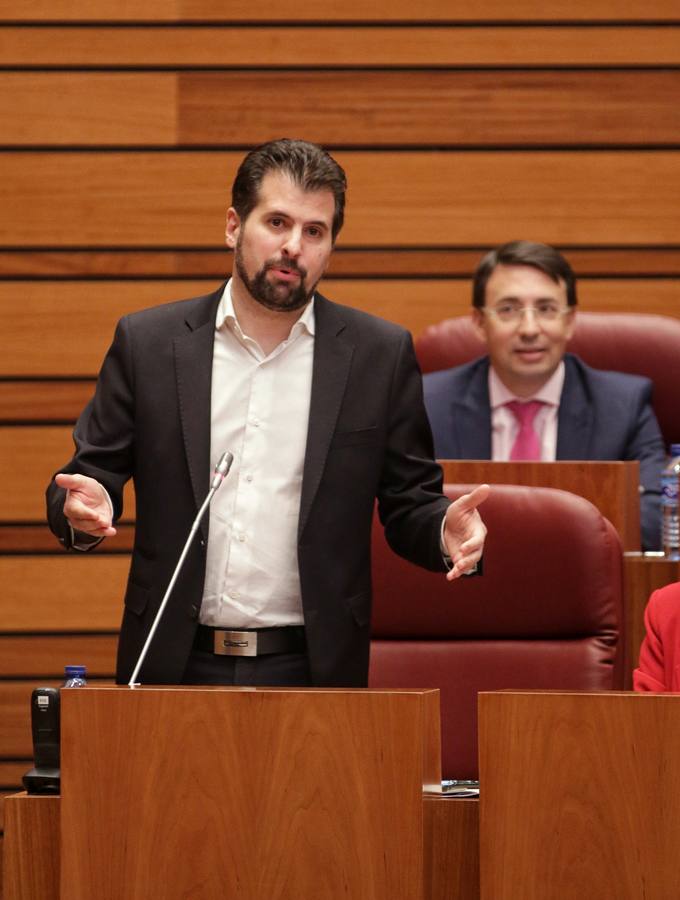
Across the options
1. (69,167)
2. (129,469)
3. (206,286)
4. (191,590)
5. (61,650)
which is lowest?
(61,650)

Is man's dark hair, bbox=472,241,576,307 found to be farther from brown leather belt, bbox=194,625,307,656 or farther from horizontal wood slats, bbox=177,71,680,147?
brown leather belt, bbox=194,625,307,656

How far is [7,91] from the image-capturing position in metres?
3.70

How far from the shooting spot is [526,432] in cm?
310

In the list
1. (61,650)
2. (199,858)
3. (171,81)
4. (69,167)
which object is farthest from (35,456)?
(199,858)

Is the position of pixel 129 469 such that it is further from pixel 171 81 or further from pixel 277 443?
pixel 171 81

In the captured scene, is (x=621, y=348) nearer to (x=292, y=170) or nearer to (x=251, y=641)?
(x=292, y=170)

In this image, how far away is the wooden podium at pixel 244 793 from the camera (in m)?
1.44

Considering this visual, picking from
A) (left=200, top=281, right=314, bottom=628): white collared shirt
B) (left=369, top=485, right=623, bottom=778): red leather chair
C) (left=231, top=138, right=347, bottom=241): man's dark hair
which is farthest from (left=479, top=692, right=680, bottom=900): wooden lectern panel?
(left=231, top=138, right=347, bottom=241): man's dark hair

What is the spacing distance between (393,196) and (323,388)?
1.71 m

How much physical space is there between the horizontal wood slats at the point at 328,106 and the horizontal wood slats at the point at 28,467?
0.75 m

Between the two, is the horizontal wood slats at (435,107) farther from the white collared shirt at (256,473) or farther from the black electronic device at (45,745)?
the black electronic device at (45,745)

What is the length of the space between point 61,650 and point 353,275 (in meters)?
1.20


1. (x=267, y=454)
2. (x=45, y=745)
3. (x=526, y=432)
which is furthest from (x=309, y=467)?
(x=526, y=432)
